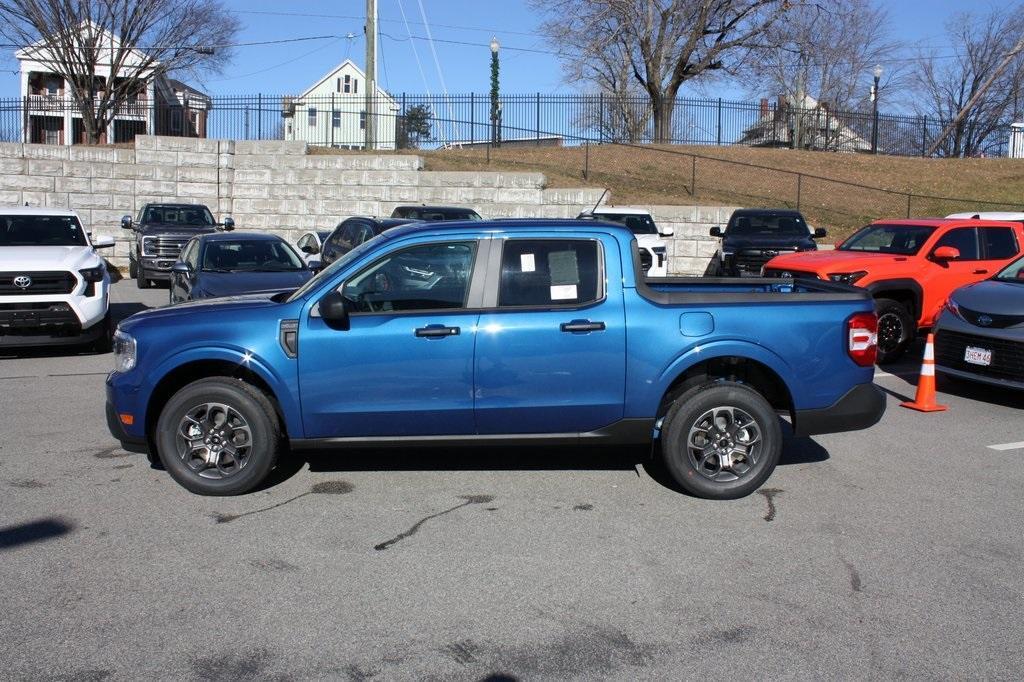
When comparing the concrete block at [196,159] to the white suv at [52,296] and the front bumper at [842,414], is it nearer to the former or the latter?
the white suv at [52,296]

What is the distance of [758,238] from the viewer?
826 inches

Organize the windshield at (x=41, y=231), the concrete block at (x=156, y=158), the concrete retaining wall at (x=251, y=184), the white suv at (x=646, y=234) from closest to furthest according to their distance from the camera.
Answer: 1. the windshield at (x=41, y=231)
2. the white suv at (x=646, y=234)
3. the concrete retaining wall at (x=251, y=184)
4. the concrete block at (x=156, y=158)

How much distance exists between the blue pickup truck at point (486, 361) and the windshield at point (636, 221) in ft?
49.5

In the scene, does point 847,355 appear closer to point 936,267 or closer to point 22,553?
point 22,553

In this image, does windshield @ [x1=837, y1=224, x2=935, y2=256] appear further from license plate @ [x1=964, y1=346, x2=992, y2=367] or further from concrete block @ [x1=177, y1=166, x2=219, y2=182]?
concrete block @ [x1=177, y1=166, x2=219, y2=182]

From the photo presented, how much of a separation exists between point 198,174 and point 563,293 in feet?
81.6

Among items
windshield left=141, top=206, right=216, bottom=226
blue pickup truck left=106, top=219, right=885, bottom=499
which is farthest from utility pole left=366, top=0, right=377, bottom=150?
blue pickup truck left=106, top=219, right=885, bottom=499

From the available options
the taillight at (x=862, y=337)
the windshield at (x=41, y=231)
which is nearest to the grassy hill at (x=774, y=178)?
the windshield at (x=41, y=231)

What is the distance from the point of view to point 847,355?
22.2 ft

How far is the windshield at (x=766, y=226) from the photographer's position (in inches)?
837

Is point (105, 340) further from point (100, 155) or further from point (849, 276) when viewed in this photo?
point (100, 155)

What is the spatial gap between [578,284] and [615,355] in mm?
538

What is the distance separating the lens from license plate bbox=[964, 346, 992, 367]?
1008 centimetres

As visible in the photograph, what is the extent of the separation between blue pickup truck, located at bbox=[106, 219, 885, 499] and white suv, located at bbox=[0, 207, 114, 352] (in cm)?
615
